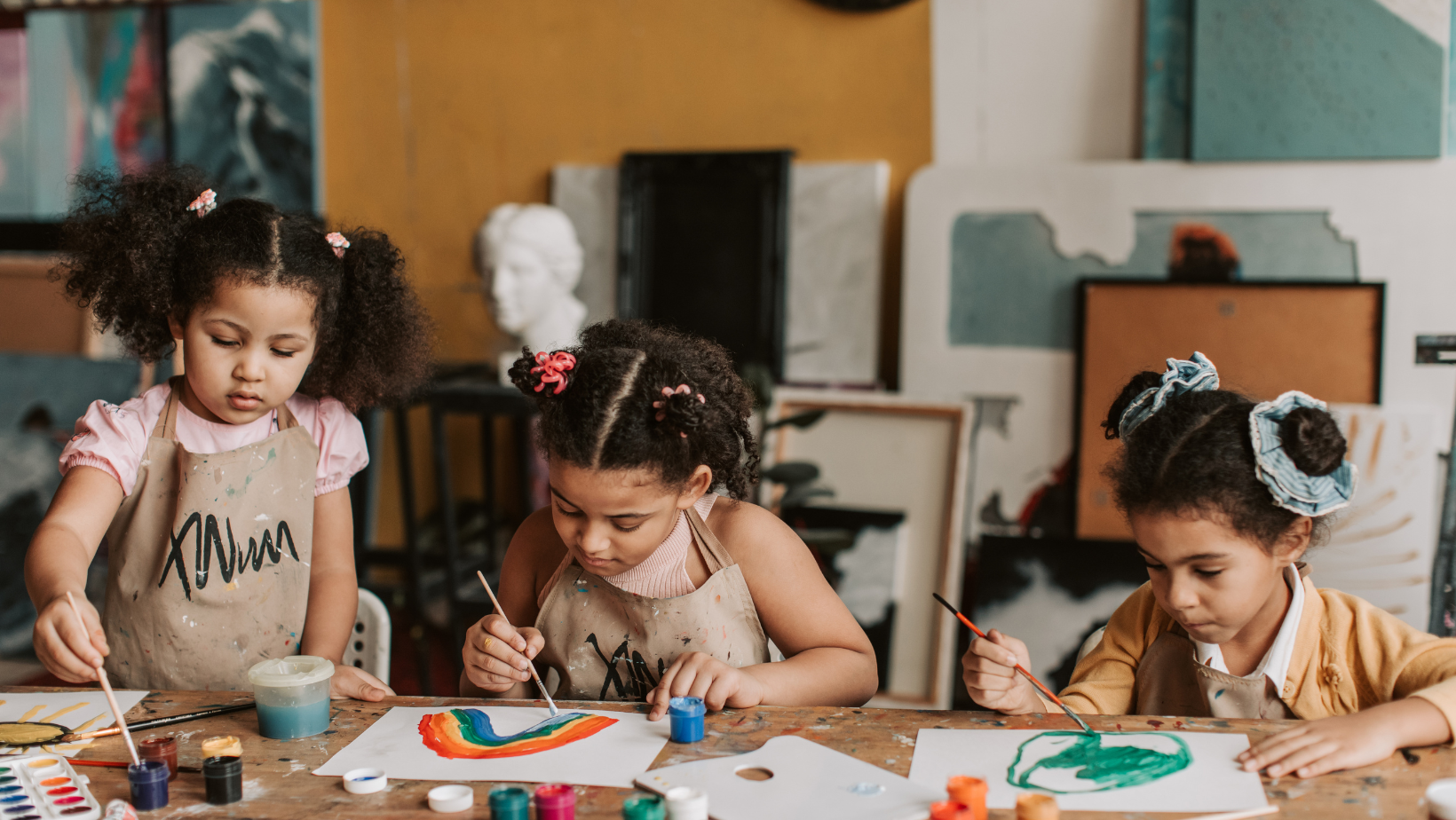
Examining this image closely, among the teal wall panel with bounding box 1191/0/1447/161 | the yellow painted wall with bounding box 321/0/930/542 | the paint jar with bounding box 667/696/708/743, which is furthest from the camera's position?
the yellow painted wall with bounding box 321/0/930/542

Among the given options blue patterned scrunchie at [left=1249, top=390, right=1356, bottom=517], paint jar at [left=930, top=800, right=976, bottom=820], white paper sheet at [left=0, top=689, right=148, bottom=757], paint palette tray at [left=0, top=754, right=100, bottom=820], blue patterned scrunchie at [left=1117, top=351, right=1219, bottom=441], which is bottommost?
white paper sheet at [left=0, top=689, right=148, bottom=757]

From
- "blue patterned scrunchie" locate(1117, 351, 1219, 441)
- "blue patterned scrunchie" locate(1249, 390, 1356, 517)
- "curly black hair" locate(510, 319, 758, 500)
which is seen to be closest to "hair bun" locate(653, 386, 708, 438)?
"curly black hair" locate(510, 319, 758, 500)

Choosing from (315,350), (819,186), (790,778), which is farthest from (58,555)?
(819,186)

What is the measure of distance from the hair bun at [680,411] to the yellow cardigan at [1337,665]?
0.55 metres

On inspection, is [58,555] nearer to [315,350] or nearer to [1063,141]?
[315,350]

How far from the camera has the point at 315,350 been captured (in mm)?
1620

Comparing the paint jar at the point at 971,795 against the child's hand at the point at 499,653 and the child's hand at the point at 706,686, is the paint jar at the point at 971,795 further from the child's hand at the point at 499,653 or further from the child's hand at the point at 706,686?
the child's hand at the point at 499,653

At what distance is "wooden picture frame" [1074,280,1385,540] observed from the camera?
100 inches

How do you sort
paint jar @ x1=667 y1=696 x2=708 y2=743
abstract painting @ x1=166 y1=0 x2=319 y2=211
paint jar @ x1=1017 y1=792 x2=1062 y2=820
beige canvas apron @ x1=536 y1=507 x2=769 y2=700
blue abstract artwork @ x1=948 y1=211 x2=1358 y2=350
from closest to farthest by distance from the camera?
paint jar @ x1=1017 y1=792 x2=1062 y2=820, paint jar @ x1=667 y1=696 x2=708 y2=743, beige canvas apron @ x1=536 y1=507 x2=769 y2=700, blue abstract artwork @ x1=948 y1=211 x2=1358 y2=350, abstract painting @ x1=166 y1=0 x2=319 y2=211

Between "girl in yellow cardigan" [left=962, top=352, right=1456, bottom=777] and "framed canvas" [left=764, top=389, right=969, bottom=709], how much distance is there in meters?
1.41

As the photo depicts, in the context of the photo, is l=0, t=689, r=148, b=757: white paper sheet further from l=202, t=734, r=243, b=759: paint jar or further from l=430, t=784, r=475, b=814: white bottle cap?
l=430, t=784, r=475, b=814: white bottle cap

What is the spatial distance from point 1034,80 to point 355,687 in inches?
87.7

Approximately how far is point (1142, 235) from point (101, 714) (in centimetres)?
237

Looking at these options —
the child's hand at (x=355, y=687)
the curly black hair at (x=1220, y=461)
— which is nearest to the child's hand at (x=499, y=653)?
the child's hand at (x=355, y=687)
